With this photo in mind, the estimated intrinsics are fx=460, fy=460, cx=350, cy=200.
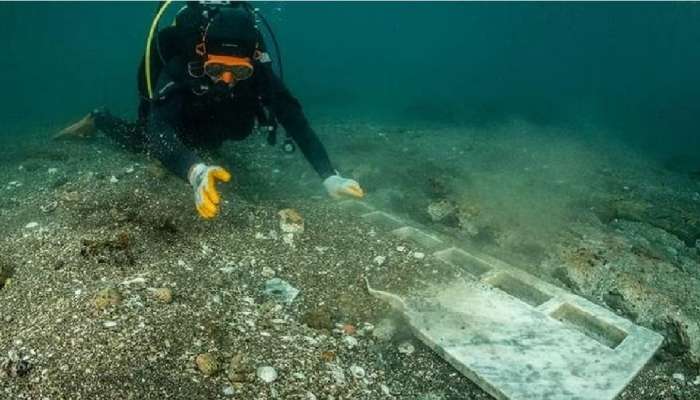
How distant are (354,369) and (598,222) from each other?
15.0 feet

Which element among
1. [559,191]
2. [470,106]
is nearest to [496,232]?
[559,191]

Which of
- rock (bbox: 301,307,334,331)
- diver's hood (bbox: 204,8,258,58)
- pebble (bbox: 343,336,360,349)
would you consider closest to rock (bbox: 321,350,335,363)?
pebble (bbox: 343,336,360,349)

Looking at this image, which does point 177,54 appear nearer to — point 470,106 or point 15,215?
point 15,215

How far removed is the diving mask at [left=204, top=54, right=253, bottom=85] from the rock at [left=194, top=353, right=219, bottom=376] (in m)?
2.68

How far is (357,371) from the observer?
286 cm

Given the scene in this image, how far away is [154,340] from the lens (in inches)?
107

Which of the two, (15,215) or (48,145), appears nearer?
(15,215)

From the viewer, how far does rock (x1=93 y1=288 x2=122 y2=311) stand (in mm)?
2902

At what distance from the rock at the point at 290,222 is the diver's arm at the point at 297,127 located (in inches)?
27.4

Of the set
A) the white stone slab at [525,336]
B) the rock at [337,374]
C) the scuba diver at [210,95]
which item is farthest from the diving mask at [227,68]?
the rock at [337,374]

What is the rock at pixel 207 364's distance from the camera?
2.57 meters

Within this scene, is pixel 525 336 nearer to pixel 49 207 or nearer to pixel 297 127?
pixel 297 127

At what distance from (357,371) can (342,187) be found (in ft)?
7.19

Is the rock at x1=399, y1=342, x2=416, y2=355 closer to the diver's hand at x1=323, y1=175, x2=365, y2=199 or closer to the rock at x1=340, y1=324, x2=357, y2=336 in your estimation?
the rock at x1=340, y1=324, x2=357, y2=336
